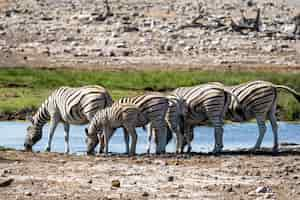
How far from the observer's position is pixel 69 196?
41.4 feet

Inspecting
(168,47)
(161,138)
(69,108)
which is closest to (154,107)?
(161,138)

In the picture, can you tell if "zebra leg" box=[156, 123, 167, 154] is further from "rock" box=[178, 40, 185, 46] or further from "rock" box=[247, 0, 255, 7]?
"rock" box=[247, 0, 255, 7]

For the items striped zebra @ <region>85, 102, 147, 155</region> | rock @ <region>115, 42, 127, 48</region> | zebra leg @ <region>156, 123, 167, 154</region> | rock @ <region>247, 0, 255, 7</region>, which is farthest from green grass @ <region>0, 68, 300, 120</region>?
rock @ <region>247, 0, 255, 7</region>

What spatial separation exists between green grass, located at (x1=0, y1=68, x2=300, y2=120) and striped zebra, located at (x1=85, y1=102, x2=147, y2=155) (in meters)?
8.28

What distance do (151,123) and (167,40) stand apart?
2206 cm

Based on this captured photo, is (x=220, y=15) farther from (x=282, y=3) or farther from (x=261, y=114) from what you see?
(x=261, y=114)

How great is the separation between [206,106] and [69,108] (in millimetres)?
2019

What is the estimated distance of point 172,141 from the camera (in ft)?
66.5

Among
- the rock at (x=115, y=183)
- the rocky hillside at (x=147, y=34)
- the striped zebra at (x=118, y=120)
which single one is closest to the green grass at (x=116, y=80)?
the rocky hillside at (x=147, y=34)

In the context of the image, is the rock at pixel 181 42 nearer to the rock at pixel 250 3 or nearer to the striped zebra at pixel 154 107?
the rock at pixel 250 3

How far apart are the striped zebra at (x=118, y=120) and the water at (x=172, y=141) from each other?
1.24 meters

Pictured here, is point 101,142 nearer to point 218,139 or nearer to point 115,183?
point 218,139

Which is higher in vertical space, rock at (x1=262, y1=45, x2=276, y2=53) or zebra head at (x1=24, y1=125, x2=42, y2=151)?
zebra head at (x1=24, y1=125, x2=42, y2=151)

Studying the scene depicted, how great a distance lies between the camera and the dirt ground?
42.4 feet
